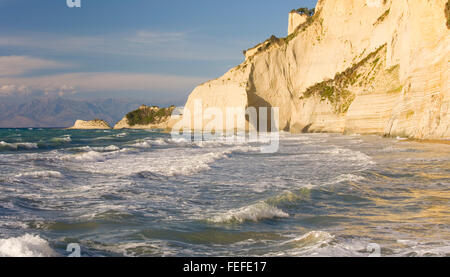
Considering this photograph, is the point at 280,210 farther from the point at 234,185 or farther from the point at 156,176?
the point at 156,176

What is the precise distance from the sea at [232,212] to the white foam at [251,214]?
0.06 feet

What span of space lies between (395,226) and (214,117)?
202 feet

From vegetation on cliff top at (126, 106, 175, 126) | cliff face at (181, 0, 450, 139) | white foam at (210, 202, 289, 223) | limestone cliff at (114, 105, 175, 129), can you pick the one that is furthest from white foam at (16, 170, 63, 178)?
vegetation on cliff top at (126, 106, 175, 126)

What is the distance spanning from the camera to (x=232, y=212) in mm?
7598

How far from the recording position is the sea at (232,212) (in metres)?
5.45

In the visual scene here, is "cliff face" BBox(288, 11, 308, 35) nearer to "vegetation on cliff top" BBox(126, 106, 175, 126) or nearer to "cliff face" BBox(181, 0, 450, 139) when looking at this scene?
"cliff face" BBox(181, 0, 450, 139)

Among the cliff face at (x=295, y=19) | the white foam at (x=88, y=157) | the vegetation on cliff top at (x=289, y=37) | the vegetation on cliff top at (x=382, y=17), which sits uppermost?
the cliff face at (x=295, y=19)

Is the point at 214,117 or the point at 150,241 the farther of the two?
the point at 214,117

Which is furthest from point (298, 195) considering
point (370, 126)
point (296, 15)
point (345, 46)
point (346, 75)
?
point (296, 15)

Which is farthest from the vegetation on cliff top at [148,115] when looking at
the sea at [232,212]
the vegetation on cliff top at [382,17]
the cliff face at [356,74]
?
the sea at [232,212]

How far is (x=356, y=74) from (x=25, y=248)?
1663 inches

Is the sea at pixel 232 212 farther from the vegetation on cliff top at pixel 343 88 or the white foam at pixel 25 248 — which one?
the vegetation on cliff top at pixel 343 88

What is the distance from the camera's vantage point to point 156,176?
518 inches
